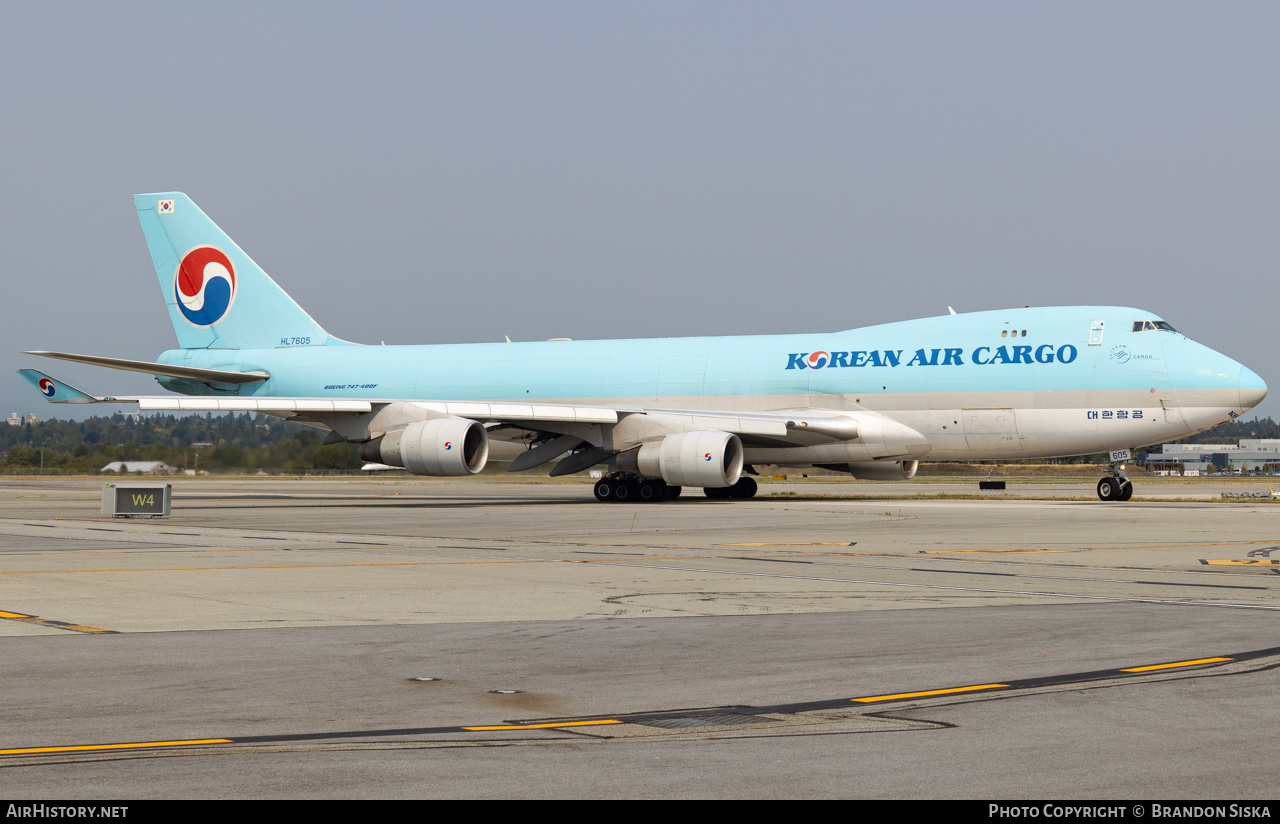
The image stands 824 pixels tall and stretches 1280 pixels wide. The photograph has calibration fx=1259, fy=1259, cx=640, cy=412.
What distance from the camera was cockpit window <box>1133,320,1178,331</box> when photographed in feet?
108

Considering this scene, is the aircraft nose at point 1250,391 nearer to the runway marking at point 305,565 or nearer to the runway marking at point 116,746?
the runway marking at point 305,565

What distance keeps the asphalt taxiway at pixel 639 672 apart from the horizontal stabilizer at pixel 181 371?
18.8m

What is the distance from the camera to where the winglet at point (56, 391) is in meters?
33.3

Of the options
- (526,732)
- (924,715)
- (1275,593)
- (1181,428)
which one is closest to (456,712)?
(526,732)

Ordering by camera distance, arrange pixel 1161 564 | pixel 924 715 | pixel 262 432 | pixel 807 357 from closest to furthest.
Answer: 1. pixel 924 715
2. pixel 1161 564
3. pixel 807 357
4. pixel 262 432

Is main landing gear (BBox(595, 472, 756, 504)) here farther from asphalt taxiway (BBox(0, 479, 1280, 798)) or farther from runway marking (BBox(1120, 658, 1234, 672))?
runway marking (BBox(1120, 658, 1234, 672))

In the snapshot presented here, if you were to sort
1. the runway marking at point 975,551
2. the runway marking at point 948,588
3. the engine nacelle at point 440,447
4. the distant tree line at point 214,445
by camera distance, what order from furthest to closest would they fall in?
the distant tree line at point 214,445 → the engine nacelle at point 440,447 → the runway marking at point 975,551 → the runway marking at point 948,588

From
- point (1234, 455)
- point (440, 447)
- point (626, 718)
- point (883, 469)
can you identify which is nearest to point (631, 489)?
point (440, 447)

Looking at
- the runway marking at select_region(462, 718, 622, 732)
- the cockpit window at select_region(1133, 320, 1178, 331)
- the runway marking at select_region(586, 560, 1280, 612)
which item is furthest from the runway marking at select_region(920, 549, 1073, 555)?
the cockpit window at select_region(1133, 320, 1178, 331)

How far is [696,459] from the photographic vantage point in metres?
33.4

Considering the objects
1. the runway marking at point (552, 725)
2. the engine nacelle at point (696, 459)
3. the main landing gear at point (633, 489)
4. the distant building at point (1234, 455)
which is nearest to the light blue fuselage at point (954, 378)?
the main landing gear at point (633, 489)
